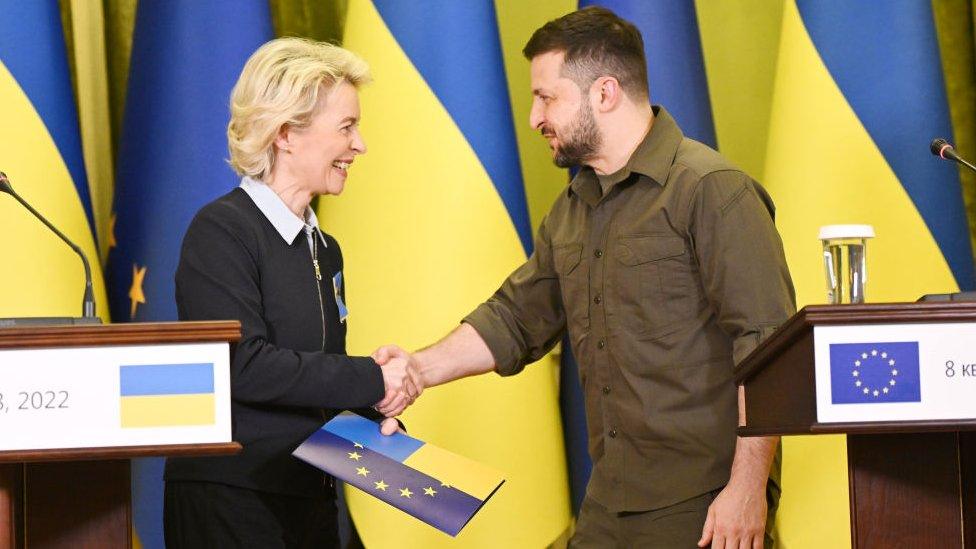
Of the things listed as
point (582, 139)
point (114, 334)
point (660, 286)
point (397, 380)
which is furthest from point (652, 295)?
point (114, 334)

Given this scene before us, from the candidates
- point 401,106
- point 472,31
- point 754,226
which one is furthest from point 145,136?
point 754,226

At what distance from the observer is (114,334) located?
1.43m

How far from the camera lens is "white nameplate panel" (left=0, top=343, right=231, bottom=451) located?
142cm

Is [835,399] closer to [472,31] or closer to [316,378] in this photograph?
[316,378]

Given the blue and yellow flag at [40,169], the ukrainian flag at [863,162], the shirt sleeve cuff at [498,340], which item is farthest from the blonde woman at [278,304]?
the ukrainian flag at [863,162]

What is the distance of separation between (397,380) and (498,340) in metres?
0.30

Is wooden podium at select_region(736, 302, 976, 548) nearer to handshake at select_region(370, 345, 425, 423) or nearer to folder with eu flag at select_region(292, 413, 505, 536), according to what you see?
folder with eu flag at select_region(292, 413, 505, 536)

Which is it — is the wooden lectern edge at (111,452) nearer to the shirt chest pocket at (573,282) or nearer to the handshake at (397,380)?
the handshake at (397,380)

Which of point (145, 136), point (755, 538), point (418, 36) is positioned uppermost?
point (418, 36)

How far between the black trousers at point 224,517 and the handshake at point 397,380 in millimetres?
283

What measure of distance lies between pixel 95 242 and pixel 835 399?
2.31 metres

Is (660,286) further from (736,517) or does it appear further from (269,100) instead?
(269,100)

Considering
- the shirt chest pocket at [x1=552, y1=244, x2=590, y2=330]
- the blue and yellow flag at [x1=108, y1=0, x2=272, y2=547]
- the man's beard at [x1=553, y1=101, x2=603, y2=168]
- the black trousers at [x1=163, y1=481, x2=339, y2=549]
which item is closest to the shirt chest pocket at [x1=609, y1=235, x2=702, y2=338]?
the shirt chest pocket at [x1=552, y1=244, x2=590, y2=330]

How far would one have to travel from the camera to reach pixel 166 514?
202 centimetres
